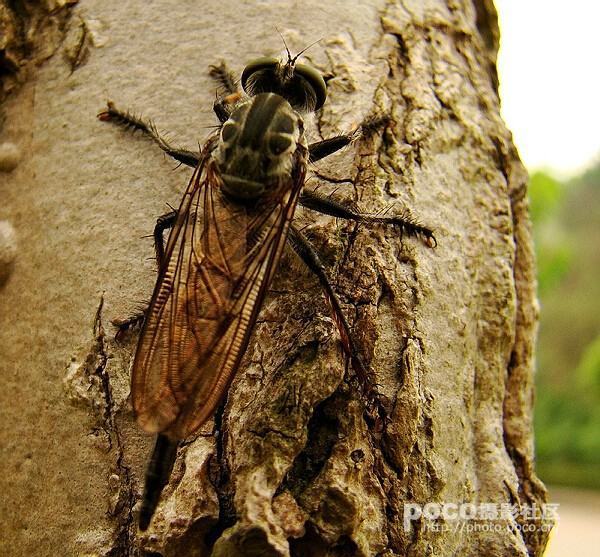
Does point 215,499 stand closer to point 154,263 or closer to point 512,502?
point 154,263

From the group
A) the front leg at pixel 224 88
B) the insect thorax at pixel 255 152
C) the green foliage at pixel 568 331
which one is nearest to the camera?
the front leg at pixel 224 88

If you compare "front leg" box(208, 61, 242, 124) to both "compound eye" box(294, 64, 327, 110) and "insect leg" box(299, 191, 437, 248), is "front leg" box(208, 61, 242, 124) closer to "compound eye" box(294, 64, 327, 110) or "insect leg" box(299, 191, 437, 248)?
"compound eye" box(294, 64, 327, 110)

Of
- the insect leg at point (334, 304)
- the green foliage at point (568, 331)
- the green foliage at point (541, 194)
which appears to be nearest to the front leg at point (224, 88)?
the insect leg at point (334, 304)

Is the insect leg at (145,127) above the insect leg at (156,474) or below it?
above

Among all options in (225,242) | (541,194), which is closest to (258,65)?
(225,242)

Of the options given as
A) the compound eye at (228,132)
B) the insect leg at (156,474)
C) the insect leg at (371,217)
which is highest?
the compound eye at (228,132)

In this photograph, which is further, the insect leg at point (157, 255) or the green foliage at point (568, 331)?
the green foliage at point (568, 331)

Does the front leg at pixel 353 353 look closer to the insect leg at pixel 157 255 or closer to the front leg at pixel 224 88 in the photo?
the insect leg at pixel 157 255
